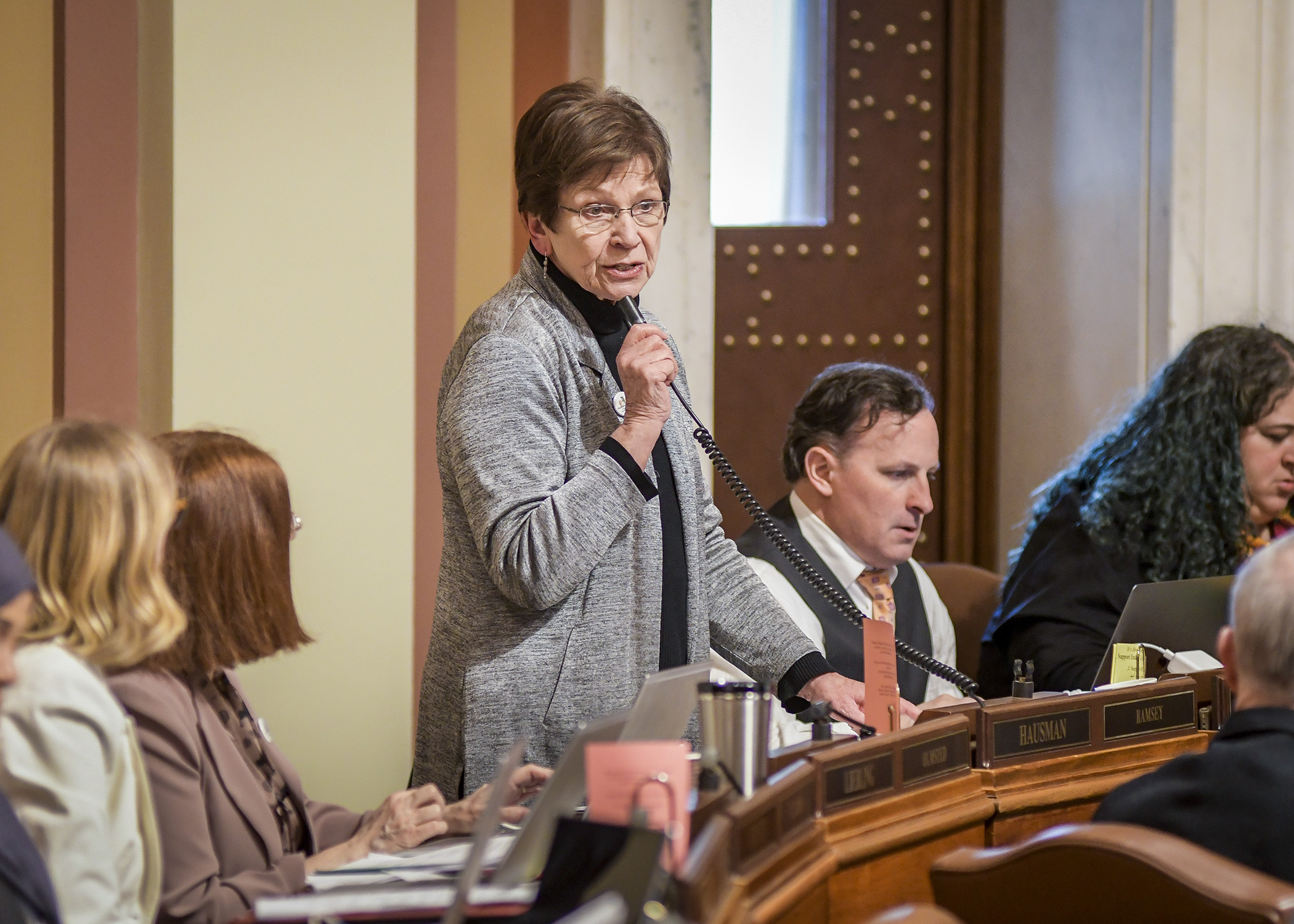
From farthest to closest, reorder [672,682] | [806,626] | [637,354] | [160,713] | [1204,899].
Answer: [806,626] → [637,354] → [160,713] → [672,682] → [1204,899]

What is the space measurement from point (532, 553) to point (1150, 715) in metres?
1.12

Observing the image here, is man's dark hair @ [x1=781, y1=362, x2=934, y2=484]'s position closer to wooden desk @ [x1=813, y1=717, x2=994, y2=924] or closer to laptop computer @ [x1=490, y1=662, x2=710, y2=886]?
wooden desk @ [x1=813, y1=717, x2=994, y2=924]

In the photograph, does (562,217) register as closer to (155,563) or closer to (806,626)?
(155,563)

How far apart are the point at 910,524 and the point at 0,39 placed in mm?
2399

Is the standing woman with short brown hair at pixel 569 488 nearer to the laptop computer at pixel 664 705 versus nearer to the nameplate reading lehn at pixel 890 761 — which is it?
the nameplate reading lehn at pixel 890 761

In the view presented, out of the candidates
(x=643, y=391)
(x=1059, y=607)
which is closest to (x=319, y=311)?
(x=643, y=391)

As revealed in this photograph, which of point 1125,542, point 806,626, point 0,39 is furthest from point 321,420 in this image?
point 1125,542

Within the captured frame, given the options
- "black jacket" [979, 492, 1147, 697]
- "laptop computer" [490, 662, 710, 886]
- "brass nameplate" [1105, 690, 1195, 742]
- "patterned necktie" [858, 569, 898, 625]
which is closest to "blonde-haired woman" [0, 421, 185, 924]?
"laptop computer" [490, 662, 710, 886]

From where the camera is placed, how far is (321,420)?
3533 mm

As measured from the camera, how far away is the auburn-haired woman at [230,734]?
1693mm

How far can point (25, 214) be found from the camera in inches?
127

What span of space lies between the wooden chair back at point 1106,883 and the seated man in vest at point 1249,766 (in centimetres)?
15

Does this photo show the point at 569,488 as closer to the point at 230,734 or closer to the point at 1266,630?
the point at 230,734

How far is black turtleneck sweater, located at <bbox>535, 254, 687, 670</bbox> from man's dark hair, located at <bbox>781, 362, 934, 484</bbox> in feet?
3.14
